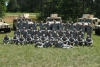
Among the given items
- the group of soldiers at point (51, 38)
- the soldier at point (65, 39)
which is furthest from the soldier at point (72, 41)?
the soldier at point (65, 39)

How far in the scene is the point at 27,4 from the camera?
77.4 m

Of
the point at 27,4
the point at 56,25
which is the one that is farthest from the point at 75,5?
the point at 27,4

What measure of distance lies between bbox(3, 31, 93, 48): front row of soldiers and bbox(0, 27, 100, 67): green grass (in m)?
0.71

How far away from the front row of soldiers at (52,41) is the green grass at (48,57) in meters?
0.71

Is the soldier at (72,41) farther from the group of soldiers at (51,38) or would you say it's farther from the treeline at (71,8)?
the treeline at (71,8)

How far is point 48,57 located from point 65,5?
26.1m

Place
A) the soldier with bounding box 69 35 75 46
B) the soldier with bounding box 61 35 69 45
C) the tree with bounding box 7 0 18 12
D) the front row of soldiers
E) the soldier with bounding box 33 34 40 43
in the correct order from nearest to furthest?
the front row of soldiers, the soldier with bounding box 61 35 69 45, the soldier with bounding box 69 35 75 46, the soldier with bounding box 33 34 40 43, the tree with bounding box 7 0 18 12

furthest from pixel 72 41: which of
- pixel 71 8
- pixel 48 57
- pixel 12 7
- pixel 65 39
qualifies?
pixel 12 7

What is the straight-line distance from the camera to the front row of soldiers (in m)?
16.5

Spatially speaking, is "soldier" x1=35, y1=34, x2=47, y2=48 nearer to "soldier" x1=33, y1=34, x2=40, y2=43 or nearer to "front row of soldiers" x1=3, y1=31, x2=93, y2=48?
"front row of soldiers" x1=3, y1=31, x2=93, y2=48

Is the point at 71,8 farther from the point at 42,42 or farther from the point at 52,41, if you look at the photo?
the point at 42,42

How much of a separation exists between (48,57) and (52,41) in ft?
13.0

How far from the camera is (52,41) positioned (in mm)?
17266

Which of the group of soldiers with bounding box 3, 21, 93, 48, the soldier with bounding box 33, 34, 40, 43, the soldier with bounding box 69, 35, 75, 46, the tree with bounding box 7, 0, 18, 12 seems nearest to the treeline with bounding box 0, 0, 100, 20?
the group of soldiers with bounding box 3, 21, 93, 48
